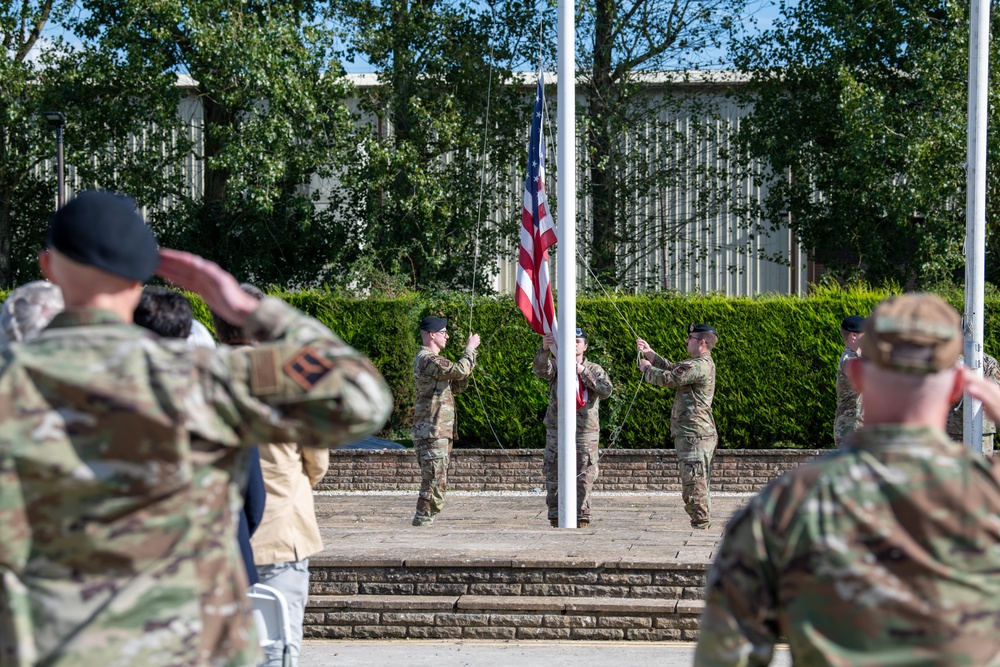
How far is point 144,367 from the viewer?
8.29 ft

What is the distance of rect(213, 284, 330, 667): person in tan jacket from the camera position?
15.5 feet

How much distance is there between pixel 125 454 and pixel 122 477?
49 millimetres

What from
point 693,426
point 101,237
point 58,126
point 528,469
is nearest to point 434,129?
point 58,126

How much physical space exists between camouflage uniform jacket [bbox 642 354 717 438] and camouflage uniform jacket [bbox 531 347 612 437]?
0.44 metres

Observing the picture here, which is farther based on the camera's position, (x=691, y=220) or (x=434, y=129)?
(x=691, y=220)

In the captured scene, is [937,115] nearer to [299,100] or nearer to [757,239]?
[757,239]

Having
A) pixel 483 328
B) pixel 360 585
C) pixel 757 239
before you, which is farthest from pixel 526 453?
pixel 757 239

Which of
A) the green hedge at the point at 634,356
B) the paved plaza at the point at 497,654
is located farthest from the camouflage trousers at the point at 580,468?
the green hedge at the point at 634,356

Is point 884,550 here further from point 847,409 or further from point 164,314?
point 847,409

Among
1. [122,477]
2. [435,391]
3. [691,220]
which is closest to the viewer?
[122,477]

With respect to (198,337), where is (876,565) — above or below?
below

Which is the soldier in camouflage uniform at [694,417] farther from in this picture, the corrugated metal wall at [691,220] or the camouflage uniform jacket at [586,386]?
the corrugated metal wall at [691,220]

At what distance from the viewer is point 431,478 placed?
11.4 meters

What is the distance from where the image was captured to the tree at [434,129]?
68.8 feet
